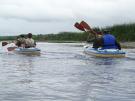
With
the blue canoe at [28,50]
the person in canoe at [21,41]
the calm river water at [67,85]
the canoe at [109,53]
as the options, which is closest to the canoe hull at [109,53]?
the canoe at [109,53]

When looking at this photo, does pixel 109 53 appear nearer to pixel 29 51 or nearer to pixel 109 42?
pixel 109 42

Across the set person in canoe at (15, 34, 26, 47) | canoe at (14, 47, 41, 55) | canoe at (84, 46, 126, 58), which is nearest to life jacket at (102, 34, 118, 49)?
canoe at (84, 46, 126, 58)

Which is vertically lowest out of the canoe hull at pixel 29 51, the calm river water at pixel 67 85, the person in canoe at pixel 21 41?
the calm river water at pixel 67 85

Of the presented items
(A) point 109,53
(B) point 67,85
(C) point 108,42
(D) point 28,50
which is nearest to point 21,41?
(D) point 28,50

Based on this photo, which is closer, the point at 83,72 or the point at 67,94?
the point at 67,94

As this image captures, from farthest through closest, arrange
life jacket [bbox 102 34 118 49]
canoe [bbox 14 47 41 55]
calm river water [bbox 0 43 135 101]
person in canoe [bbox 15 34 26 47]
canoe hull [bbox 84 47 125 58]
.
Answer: person in canoe [bbox 15 34 26 47]
canoe [bbox 14 47 41 55]
life jacket [bbox 102 34 118 49]
canoe hull [bbox 84 47 125 58]
calm river water [bbox 0 43 135 101]

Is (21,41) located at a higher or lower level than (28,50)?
higher

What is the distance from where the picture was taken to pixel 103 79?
14.5 meters

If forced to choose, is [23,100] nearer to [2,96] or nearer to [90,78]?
[2,96]

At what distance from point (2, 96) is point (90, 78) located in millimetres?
4367

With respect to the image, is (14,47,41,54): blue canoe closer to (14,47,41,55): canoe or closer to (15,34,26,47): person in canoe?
(14,47,41,55): canoe

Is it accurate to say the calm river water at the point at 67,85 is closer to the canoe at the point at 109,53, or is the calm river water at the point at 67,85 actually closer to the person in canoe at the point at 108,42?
the canoe at the point at 109,53

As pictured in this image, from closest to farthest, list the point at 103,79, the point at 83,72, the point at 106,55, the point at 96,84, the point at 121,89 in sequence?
1. the point at 121,89
2. the point at 96,84
3. the point at 103,79
4. the point at 83,72
5. the point at 106,55

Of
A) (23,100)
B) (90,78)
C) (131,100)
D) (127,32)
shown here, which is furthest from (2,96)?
(127,32)
